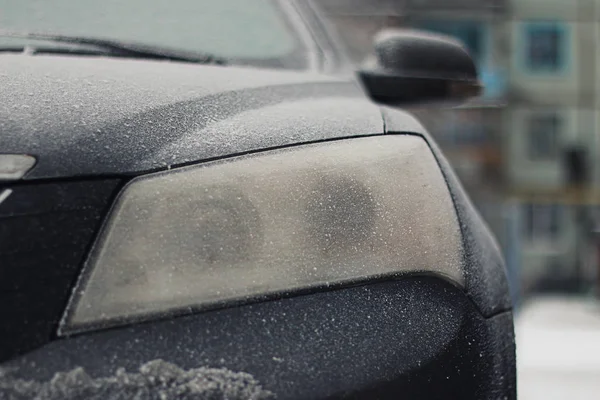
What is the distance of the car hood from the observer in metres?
1.21

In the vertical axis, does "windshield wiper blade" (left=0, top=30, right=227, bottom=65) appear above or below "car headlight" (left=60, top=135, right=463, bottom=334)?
above

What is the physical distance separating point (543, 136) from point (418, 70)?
Result: 2900 cm

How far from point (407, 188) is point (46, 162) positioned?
0.49 m

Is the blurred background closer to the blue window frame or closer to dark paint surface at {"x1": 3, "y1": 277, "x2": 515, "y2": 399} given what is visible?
the blue window frame

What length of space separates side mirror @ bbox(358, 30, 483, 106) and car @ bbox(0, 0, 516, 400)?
1.91ft

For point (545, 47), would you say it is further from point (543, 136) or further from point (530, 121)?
point (543, 136)

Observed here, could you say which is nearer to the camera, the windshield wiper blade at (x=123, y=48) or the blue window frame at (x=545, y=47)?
the windshield wiper blade at (x=123, y=48)

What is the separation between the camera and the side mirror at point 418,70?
2.15m

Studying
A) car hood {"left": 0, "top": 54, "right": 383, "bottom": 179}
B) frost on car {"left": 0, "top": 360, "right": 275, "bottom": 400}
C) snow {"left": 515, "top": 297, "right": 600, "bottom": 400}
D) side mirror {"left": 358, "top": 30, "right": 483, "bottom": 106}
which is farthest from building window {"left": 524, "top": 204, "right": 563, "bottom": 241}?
frost on car {"left": 0, "top": 360, "right": 275, "bottom": 400}

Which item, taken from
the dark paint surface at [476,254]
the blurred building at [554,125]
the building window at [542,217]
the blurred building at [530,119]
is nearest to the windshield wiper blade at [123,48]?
the dark paint surface at [476,254]

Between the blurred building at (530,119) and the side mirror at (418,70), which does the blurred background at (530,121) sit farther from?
the side mirror at (418,70)

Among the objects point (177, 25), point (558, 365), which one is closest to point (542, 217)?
point (558, 365)

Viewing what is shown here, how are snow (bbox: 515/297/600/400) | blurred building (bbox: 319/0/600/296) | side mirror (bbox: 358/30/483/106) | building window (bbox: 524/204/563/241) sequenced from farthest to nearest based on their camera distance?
1. building window (bbox: 524/204/563/241)
2. blurred building (bbox: 319/0/600/296)
3. snow (bbox: 515/297/600/400)
4. side mirror (bbox: 358/30/483/106)

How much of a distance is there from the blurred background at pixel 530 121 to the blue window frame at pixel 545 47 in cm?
3
